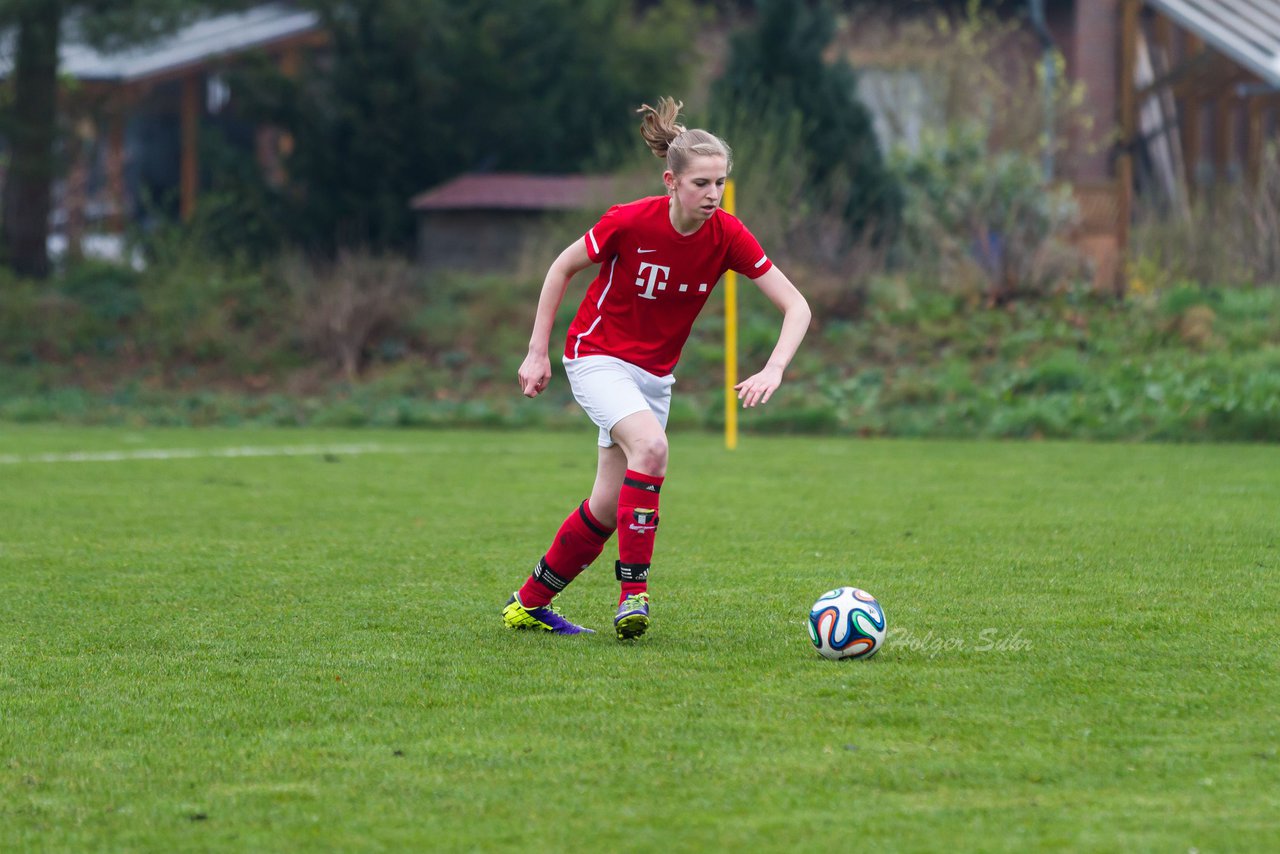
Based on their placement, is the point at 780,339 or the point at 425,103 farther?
the point at 425,103

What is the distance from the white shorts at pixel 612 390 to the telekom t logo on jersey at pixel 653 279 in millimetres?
276

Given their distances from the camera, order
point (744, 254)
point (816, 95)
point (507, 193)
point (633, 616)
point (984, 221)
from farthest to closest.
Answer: point (507, 193), point (816, 95), point (984, 221), point (744, 254), point (633, 616)

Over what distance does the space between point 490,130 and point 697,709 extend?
19816 millimetres

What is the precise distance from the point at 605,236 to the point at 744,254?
1.67 ft

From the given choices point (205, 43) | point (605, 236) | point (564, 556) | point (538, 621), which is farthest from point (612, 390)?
A: point (205, 43)

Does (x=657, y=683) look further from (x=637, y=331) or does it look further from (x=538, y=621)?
(x=637, y=331)

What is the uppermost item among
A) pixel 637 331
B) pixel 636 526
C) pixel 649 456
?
pixel 637 331

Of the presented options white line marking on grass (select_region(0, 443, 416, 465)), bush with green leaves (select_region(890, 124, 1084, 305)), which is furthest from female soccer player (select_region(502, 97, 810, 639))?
bush with green leaves (select_region(890, 124, 1084, 305))

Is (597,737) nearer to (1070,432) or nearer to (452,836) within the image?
(452,836)

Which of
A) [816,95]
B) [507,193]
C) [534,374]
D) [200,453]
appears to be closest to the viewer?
[534,374]

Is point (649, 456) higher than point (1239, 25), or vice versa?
point (1239, 25)

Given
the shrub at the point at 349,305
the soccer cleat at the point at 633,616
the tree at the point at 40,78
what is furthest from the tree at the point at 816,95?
the soccer cleat at the point at 633,616

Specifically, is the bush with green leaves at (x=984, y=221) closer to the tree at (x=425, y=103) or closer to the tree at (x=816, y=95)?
the tree at (x=816, y=95)

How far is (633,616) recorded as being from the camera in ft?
18.2
